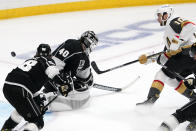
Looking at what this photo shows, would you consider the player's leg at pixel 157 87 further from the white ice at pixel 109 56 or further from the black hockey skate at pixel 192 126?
the black hockey skate at pixel 192 126

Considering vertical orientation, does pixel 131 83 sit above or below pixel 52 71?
below

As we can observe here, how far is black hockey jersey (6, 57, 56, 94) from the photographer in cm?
321

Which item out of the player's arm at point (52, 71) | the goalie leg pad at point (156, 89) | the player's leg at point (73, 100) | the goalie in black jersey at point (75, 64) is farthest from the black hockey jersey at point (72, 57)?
the goalie leg pad at point (156, 89)

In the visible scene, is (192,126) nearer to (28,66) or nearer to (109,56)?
(28,66)

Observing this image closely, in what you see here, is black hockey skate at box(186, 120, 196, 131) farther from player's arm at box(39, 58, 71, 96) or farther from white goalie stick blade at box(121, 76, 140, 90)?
white goalie stick blade at box(121, 76, 140, 90)

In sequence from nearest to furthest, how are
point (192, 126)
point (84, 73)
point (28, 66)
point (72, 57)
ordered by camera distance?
point (28, 66) → point (192, 126) → point (72, 57) → point (84, 73)

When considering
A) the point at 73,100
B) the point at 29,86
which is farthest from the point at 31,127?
the point at 73,100

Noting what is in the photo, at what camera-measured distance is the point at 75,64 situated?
407 centimetres

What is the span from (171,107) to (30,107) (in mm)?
1686

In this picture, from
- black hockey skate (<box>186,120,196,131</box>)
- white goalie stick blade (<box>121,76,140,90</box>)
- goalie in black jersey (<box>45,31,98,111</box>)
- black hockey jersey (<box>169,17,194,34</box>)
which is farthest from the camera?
white goalie stick blade (<box>121,76,140,90</box>)

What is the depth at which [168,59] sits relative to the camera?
403 cm

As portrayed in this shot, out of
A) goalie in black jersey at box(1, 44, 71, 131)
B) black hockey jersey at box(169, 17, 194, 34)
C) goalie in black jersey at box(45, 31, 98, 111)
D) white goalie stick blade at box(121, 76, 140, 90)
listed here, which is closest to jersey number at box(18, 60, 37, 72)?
goalie in black jersey at box(1, 44, 71, 131)

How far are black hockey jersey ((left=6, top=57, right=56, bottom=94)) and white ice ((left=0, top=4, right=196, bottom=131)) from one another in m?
0.64

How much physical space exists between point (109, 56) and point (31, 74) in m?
2.87
